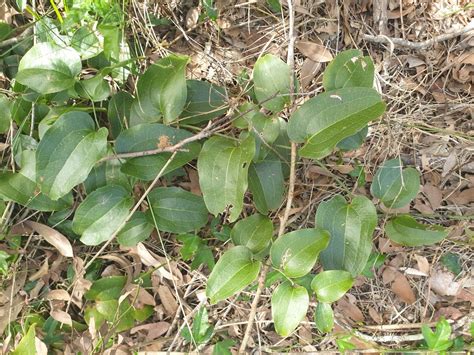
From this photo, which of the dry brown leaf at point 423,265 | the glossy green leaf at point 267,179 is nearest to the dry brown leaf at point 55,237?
the glossy green leaf at point 267,179

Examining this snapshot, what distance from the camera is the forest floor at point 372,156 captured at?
140 cm

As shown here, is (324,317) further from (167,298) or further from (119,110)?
(119,110)

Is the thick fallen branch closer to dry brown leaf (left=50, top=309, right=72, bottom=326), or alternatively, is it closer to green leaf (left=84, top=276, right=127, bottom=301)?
green leaf (left=84, top=276, right=127, bottom=301)

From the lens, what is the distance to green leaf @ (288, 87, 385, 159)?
106 cm

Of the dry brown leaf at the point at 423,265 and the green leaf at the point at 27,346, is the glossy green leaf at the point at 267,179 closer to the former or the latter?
the dry brown leaf at the point at 423,265

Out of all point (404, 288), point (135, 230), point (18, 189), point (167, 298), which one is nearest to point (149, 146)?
point (135, 230)

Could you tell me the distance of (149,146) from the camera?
1188mm

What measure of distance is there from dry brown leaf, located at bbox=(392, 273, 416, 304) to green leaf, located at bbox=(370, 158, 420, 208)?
0.25 metres

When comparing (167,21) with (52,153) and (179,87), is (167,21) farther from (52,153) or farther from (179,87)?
(52,153)

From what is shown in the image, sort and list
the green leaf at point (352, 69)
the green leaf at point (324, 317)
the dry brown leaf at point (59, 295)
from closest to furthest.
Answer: the green leaf at point (352, 69) → the green leaf at point (324, 317) → the dry brown leaf at point (59, 295)

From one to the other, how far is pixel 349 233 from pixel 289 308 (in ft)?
0.73

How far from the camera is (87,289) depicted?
54.4 inches

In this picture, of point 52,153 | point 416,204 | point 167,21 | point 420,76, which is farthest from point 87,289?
point 420,76

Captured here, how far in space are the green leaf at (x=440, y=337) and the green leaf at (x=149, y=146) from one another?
78 centimetres
